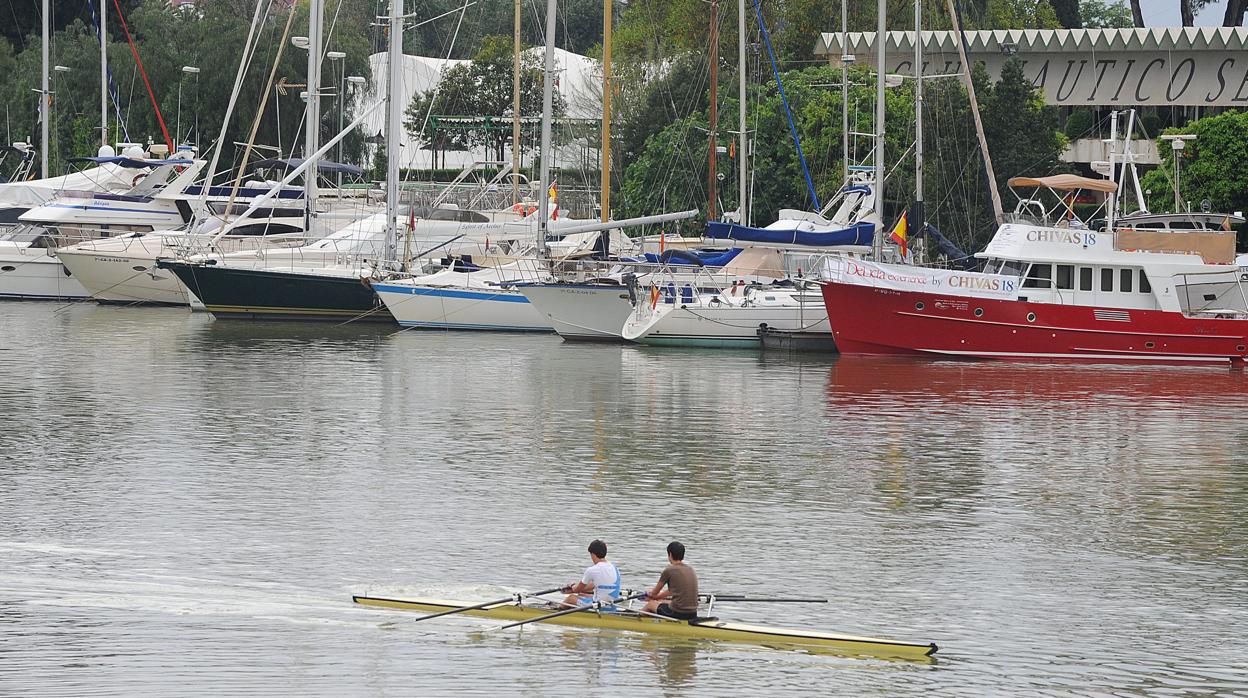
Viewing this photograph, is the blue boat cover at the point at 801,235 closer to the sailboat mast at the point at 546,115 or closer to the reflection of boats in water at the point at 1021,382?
the sailboat mast at the point at 546,115

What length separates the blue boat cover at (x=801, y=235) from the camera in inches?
2105

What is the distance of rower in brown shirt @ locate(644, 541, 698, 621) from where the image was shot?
1956 cm

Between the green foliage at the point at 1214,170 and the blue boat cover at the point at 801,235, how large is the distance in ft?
50.8

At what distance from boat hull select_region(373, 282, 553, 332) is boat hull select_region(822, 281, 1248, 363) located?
11166 mm

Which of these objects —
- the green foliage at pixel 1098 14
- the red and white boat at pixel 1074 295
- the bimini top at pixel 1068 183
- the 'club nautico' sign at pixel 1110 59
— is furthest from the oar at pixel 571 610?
the green foliage at pixel 1098 14

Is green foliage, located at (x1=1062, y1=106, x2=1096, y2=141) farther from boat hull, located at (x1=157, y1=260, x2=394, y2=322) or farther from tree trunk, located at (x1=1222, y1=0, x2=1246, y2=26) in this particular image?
boat hull, located at (x1=157, y1=260, x2=394, y2=322)

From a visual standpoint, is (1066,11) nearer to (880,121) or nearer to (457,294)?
(880,121)

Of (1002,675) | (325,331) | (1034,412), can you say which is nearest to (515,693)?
(1002,675)

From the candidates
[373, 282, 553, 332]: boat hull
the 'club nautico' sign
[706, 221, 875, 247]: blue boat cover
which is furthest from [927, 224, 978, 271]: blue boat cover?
the 'club nautico' sign

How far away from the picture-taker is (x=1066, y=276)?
46.2 metres

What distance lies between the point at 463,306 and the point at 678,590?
35750 mm

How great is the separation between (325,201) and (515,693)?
51.0 m

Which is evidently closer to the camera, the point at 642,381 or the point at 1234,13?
the point at 642,381

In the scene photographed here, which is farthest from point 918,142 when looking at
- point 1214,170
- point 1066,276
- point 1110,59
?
point 1110,59
